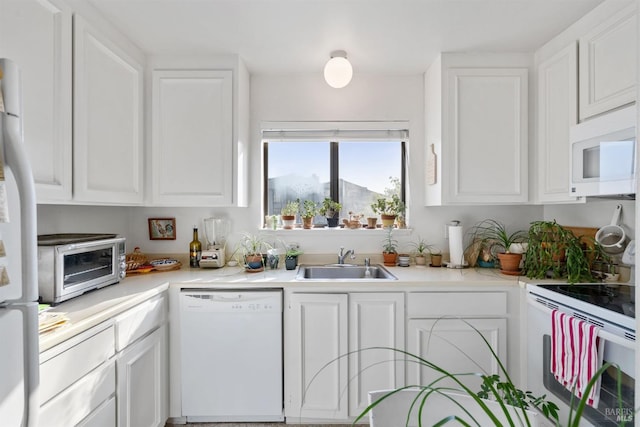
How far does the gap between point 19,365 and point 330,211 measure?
2.00 m

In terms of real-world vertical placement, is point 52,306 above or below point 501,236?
below

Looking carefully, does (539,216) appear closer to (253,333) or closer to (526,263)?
(526,263)

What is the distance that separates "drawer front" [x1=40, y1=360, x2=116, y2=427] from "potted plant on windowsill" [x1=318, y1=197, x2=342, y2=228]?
64.7 inches

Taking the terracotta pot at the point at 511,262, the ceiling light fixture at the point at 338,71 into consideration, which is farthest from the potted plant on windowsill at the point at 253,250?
the terracotta pot at the point at 511,262

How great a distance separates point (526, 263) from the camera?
78.8 inches

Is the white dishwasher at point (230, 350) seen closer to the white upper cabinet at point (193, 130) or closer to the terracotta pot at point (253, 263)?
the terracotta pot at point (253, 263)

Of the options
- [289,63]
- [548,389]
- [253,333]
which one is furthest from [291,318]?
[289,63]

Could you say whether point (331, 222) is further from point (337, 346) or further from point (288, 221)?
point (337, 346)

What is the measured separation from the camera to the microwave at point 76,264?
1.39m

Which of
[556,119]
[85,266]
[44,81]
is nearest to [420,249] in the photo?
[556,119]

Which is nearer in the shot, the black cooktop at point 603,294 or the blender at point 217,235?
the black cooktop at point 603,294

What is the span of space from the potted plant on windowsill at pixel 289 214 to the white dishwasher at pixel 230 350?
0.75 meters

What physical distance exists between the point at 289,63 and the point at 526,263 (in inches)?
82.1

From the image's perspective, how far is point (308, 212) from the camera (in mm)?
2572
